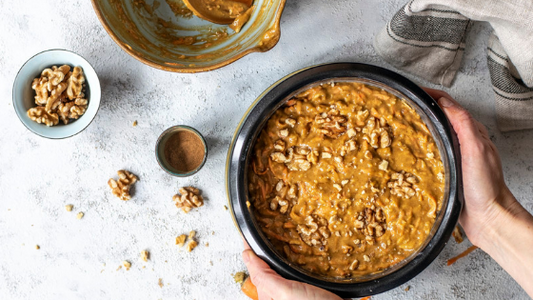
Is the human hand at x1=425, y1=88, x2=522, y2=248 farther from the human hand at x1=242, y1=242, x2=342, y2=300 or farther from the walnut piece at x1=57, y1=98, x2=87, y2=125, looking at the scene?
the walnut piece at x1=57, y1=98, x2=87, y2=125

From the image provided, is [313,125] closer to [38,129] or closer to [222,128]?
[222,128]

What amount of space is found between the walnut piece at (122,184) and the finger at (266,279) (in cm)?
70

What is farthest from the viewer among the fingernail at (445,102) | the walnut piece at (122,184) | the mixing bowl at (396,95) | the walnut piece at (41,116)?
the walnut piece at (122,184)

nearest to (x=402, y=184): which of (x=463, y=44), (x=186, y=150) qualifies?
(x=463, y=44)

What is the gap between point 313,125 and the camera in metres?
1.75

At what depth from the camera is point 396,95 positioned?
5.69 feet

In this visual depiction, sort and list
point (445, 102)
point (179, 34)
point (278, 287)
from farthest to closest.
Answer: point (179, 34), point (445, 102), point (278, 287)

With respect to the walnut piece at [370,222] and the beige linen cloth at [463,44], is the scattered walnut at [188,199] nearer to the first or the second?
the walnut piece at [370,222]

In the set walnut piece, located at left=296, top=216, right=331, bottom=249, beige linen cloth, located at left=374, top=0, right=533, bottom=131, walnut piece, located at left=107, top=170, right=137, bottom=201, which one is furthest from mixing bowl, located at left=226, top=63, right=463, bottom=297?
walnut piece, located at left=107, top=170, right=137, bottom=201

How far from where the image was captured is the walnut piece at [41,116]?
1.92 meters

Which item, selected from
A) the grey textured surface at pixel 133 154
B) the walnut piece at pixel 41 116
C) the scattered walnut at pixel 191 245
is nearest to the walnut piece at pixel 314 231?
the grey textured surface at pixel 133 154

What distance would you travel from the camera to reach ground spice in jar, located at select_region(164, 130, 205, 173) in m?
2.01

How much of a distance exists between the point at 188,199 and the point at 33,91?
90cm

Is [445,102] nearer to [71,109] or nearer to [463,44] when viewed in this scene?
[463,44]
